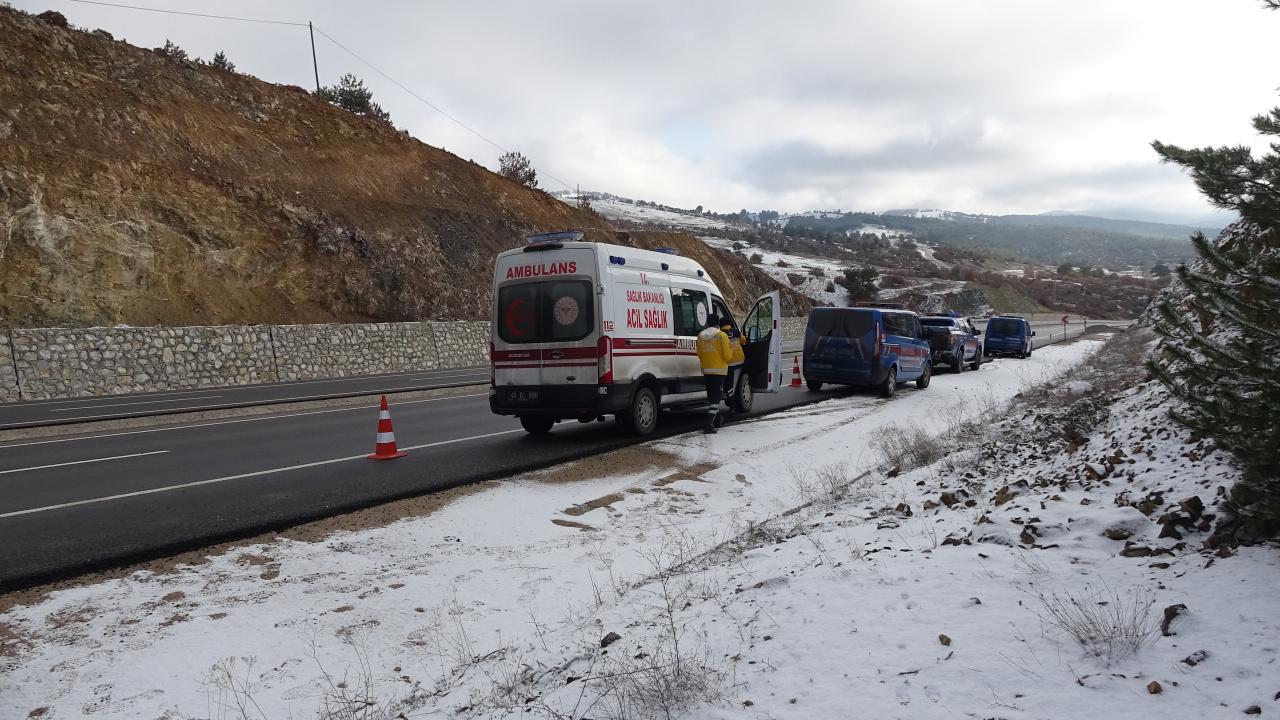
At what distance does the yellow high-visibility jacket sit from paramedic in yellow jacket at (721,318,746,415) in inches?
7.1

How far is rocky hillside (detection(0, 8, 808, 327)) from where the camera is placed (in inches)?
904

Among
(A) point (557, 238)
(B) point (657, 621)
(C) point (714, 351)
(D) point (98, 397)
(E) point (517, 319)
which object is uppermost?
(A) point (557, 238)

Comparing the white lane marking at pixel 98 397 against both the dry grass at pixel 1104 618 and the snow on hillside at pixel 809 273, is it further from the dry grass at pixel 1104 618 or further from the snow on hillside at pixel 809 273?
the snow on hillside at pixel 809 273

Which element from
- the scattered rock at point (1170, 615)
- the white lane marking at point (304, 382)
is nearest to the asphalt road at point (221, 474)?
the scattered rock at point (1170, 615)

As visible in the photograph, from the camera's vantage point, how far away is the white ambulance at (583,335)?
9.79m

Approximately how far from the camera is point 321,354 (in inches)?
960

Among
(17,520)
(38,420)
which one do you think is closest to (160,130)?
(38,420)

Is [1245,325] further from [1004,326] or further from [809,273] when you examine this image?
[809,273]

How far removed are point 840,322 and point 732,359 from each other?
5561 mm

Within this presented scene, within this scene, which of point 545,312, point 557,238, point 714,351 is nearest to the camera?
point 545,312

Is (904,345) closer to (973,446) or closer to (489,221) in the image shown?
(973,446)

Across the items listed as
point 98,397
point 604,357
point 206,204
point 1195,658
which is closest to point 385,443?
point 604,357

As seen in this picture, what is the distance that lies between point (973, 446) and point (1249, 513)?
5.19 meters

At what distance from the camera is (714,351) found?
1108cm
